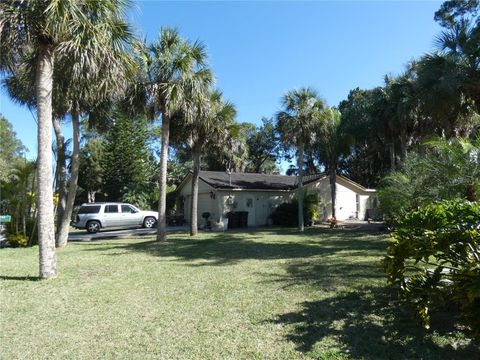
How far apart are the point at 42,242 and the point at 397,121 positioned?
18630 mm

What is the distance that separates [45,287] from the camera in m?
7.53

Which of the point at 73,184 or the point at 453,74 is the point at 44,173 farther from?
the point at 453,74

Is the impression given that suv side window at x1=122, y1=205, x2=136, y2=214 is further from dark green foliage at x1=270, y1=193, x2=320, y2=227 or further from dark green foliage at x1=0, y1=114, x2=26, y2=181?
dark green foliage at x1=0, y1=114, x2=26, y2=181

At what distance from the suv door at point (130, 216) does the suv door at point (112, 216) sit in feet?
1.04

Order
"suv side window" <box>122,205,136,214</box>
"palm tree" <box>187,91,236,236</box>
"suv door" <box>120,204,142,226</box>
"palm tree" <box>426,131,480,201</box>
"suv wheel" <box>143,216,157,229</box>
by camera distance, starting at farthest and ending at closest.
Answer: "suv wheel" <box>143,216,157,229</box>
"suv side window" <box>122,205,136,214</box>
"suv door" <box>120,204,142,226</box>
"palm tree" <box>187,91,236,236</box>
"palm tree" <box>426,131,480,201</box>

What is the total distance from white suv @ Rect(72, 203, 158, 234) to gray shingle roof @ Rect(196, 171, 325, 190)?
4.75 metres

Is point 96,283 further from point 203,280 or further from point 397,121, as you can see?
point 397,121

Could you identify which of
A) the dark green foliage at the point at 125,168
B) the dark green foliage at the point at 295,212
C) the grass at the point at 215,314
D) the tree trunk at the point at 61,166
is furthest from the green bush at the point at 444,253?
the dark green foliage at the point at 125,168

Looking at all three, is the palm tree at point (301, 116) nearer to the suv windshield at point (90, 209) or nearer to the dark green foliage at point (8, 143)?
the suv windshield at point (90, 209)

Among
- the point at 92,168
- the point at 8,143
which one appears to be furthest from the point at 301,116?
the point at 8,143

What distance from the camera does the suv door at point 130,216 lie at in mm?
22859

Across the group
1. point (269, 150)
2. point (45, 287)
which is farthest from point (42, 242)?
point (269, 150)

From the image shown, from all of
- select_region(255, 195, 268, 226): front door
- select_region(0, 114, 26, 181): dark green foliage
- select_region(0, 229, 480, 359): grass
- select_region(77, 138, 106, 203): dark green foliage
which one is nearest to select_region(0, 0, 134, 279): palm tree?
select_region(0, 229, 480, 359): grass

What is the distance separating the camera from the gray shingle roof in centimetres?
2551
